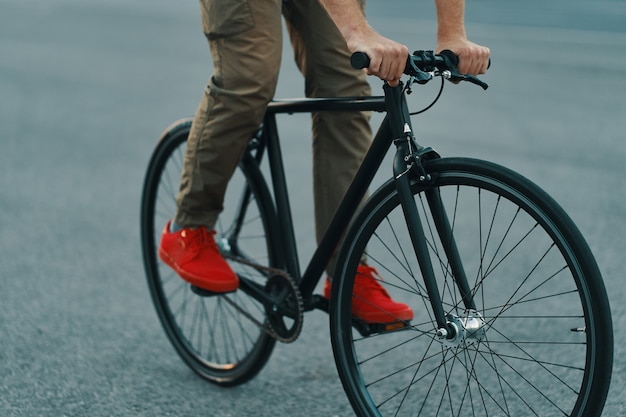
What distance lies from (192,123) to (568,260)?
154 centimetres

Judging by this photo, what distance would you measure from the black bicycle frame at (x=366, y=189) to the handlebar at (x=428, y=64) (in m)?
0.12

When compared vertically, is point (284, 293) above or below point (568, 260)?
below

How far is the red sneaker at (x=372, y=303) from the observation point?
10.3 feet

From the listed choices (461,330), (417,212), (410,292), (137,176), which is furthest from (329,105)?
(137,176)

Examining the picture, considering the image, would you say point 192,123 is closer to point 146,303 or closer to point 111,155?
point 146,303

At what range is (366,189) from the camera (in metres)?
2.96

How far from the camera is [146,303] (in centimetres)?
450

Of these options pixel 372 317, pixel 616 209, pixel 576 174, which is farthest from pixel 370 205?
pixel 576 174

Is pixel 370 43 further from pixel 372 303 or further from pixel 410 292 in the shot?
pixel 410 292

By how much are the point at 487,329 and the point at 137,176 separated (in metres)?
4.27

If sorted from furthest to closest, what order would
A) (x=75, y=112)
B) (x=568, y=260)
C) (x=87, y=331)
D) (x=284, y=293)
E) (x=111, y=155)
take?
(x=75, y=112) < (x=111, y=155) < (x=87, y=331) < (x=284, y=293) < (x=568, y=260)

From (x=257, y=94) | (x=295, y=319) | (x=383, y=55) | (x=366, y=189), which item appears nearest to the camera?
(x=383, y=55)

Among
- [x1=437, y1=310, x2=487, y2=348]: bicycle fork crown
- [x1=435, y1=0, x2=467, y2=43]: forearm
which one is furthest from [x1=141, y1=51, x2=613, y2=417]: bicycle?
[x1=435, y1=0, x2=467, y2=43]: forearm

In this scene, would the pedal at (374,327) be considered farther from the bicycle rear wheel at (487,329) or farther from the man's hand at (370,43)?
the man's hand at (370,43)
